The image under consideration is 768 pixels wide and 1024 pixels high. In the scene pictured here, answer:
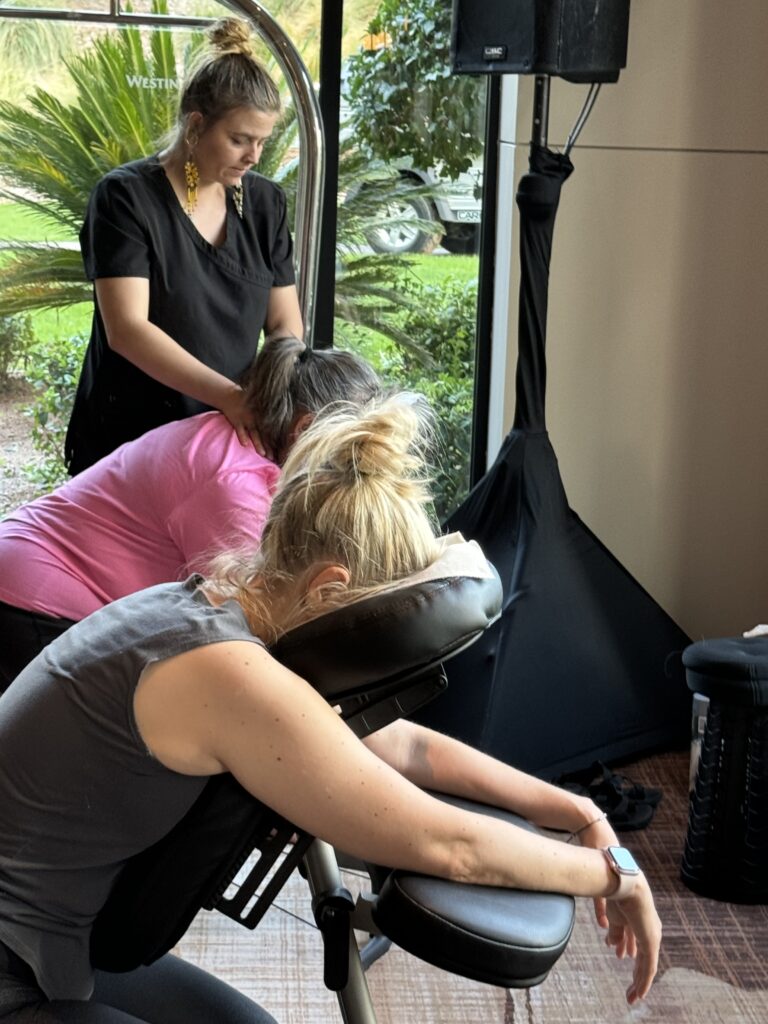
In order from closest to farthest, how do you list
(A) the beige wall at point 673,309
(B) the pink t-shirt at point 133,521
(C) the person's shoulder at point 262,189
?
(B) the pink t-shirt at point 133,521 → (C) the person's shoulder at point 262,189 → (A) the beige wall at point 673,309

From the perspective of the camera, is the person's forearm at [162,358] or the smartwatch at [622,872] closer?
the smartwatch at [622,872]

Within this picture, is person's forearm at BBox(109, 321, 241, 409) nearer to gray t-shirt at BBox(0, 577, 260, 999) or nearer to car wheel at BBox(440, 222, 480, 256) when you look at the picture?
gray t-shirt at BBox(0, 577, 260, 999)

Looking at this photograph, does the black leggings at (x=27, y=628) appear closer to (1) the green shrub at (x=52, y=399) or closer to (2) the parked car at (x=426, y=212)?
(1) the green shrub at (x=52, y=399)

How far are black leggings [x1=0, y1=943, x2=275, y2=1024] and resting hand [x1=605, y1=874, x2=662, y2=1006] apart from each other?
0.34 metres

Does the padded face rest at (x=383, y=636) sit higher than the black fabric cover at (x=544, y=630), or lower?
higher

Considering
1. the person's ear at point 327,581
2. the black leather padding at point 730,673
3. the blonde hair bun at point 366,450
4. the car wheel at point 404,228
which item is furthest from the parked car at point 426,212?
the person's ear at point 327,581

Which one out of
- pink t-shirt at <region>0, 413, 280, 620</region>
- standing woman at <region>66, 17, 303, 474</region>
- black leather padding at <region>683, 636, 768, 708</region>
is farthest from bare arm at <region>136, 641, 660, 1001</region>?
black leather padding at <region>683, 636, 768, 708</region>

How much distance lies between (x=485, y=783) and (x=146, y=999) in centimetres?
38

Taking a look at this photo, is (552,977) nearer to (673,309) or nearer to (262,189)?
(262,189)

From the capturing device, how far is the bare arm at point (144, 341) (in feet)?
7.53

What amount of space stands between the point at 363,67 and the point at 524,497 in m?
1.23

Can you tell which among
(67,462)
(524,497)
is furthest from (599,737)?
(67,462)

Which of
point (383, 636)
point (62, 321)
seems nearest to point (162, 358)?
point (62, 321)

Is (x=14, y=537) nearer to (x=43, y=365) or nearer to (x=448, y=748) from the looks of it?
(x=448, y=748)
